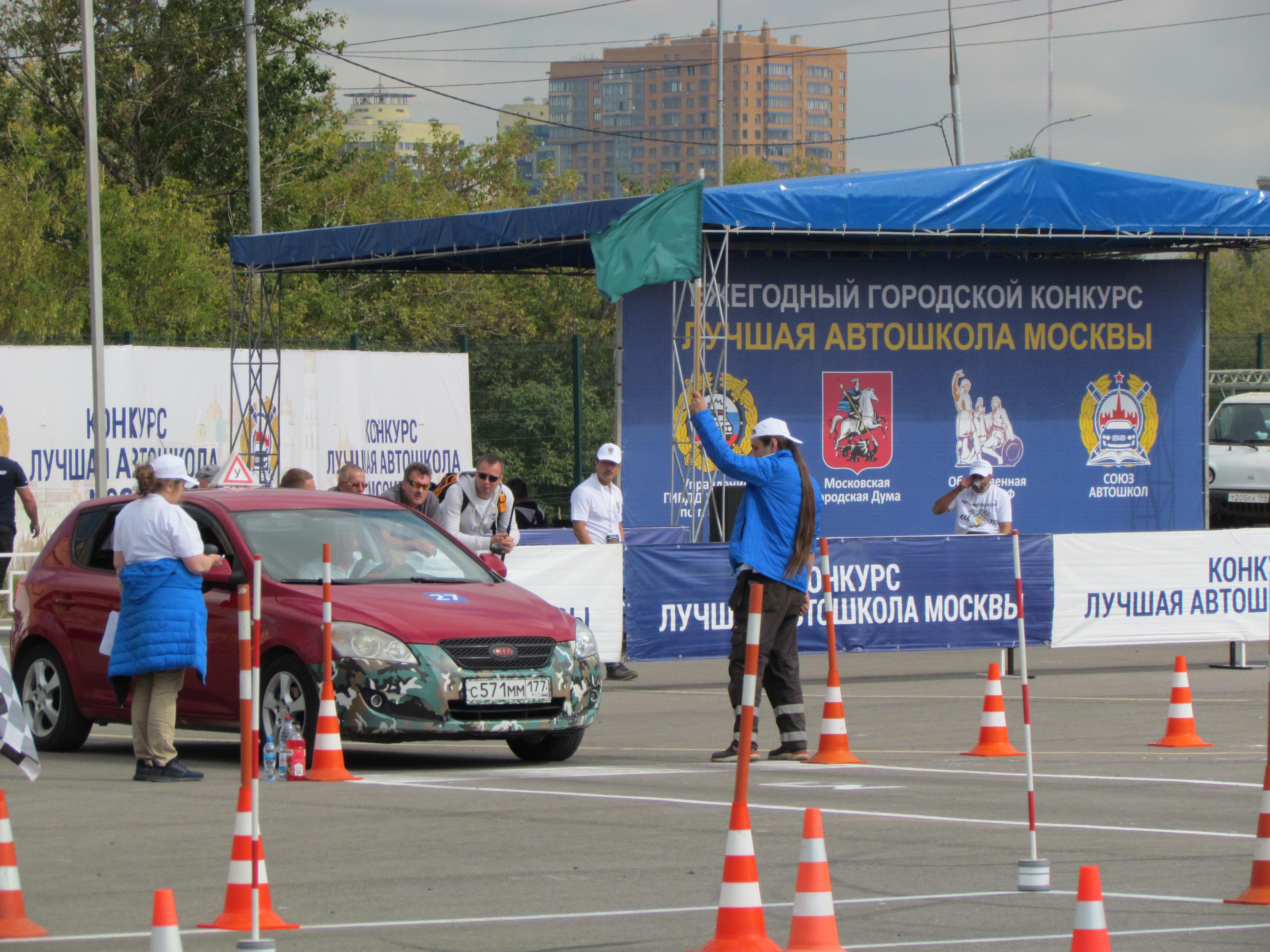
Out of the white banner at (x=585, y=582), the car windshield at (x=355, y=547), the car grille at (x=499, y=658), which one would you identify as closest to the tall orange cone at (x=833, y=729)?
the car grille at (x=499, y=658)

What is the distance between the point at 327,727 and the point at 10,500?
1008 centimetres

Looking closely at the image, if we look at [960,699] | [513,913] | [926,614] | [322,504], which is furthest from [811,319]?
[513,913]

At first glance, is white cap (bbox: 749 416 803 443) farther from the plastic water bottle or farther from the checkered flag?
the checkered flag

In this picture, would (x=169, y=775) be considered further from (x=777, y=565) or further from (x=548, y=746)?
(x=777, y=565)

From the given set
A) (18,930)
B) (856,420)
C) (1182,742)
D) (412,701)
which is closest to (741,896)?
(18,930)

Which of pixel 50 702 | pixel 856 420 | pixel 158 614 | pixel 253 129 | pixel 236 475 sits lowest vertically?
pixel 50 702

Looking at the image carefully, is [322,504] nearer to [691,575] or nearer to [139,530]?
[139,530]

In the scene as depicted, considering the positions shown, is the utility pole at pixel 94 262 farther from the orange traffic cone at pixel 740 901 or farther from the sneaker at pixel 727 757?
the orange traffic cone at pixel 740 901

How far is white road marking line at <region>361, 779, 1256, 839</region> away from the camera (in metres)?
8.49

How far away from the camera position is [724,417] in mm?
19891

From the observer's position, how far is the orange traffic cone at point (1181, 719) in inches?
461

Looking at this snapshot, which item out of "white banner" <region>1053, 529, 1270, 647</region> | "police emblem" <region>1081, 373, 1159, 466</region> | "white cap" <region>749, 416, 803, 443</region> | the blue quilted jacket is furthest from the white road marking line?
"police emblem" <region>1081, 373, 1159, 466</region>

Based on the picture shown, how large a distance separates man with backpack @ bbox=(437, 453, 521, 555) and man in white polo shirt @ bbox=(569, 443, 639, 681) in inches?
47.2

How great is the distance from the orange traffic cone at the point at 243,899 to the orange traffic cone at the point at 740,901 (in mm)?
1527
